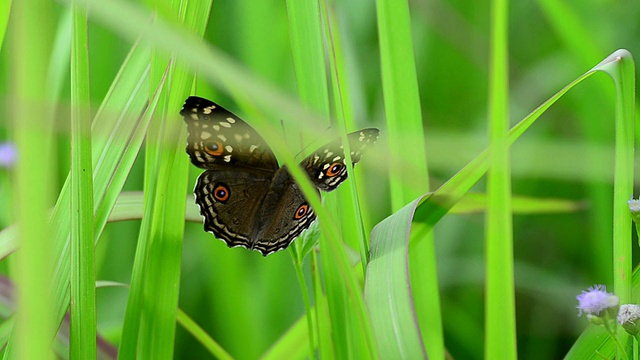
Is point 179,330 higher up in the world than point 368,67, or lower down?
lower down

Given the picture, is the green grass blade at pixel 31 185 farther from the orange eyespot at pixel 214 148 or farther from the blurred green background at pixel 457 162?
the blurred green background at pixel 457 162

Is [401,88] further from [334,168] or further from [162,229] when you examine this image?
[162,229]

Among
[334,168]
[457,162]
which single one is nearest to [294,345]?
[334,168]

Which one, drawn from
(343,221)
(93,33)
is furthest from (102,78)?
(343,221)

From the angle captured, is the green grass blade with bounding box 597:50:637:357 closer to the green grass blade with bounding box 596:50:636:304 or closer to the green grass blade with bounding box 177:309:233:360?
the green grass blade with bounding box 596:50:636:304

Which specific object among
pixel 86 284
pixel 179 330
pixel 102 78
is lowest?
pixel 179 330

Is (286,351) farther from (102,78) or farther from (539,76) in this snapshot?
(539,76)
